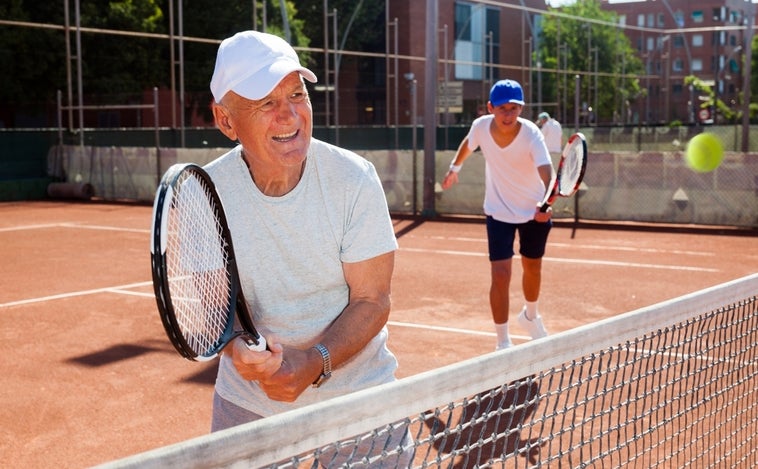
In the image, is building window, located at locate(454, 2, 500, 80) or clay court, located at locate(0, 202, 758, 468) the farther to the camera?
building window, located at locate(454, 2, 500, 80)

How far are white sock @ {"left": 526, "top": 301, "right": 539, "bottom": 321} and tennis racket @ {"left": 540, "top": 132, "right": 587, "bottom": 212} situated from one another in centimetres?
81

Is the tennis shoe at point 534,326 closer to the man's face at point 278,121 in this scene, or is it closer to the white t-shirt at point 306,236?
the white t-shirt at point 306,236

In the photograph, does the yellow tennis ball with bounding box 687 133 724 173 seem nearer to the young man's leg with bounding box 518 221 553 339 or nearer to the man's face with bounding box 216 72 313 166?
the young man's leg with bounding box 518 221 553 339

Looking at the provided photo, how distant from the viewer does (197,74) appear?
1403 inches

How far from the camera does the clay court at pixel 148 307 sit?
592 cm

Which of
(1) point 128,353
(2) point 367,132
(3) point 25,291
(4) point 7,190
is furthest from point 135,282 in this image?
(2) point 367,132

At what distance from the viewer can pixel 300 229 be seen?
2.67 meters

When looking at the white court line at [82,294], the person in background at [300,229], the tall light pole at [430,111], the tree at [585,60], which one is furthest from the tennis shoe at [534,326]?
the tree at [585,60]

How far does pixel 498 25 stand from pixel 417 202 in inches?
1568

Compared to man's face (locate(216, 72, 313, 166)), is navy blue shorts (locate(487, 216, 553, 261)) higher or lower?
lower

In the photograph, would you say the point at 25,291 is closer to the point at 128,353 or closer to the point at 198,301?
the point at 128,353

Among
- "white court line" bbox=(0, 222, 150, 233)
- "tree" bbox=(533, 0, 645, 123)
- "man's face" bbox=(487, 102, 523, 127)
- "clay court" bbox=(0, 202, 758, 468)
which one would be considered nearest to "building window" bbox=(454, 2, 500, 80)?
"tree" bbox=(533, 0, 645, 123)

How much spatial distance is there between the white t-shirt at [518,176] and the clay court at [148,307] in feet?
3.77

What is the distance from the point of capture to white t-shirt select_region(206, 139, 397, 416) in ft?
8.77
